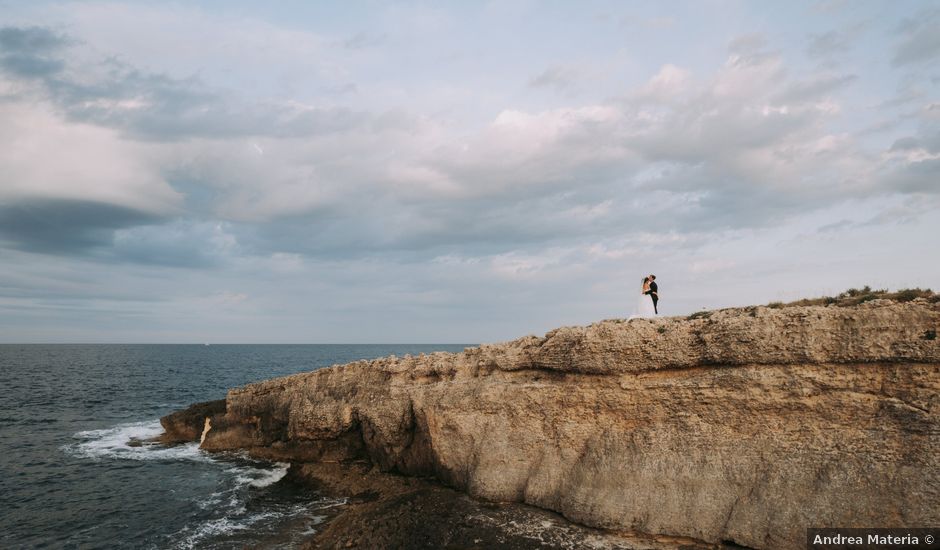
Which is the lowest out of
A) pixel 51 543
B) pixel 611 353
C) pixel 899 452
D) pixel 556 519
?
pixel 51 543

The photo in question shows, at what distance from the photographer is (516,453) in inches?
731

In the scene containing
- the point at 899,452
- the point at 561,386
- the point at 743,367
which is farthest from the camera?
the point at 561,386

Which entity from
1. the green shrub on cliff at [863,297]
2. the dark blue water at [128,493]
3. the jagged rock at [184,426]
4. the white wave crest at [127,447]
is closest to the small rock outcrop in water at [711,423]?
the green shrub on cliff at [863,297]

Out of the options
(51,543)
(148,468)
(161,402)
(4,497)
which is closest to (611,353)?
(51,543)

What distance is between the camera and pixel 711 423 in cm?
1509

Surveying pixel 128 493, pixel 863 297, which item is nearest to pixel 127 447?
pixel 128 493

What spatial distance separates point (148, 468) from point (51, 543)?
9.16 m

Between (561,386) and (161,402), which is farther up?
(561,386)

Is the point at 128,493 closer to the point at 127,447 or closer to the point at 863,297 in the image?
the point at 127,447

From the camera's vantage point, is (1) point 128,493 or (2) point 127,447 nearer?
(1) point 128,493

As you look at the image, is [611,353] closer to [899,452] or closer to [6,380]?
[899,452]

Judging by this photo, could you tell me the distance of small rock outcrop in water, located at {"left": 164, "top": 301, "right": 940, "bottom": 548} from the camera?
13.0 meters

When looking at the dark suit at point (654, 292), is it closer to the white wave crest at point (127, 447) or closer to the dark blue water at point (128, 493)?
the dark blue water at point (128, 493)

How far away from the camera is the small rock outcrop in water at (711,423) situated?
510 inches
